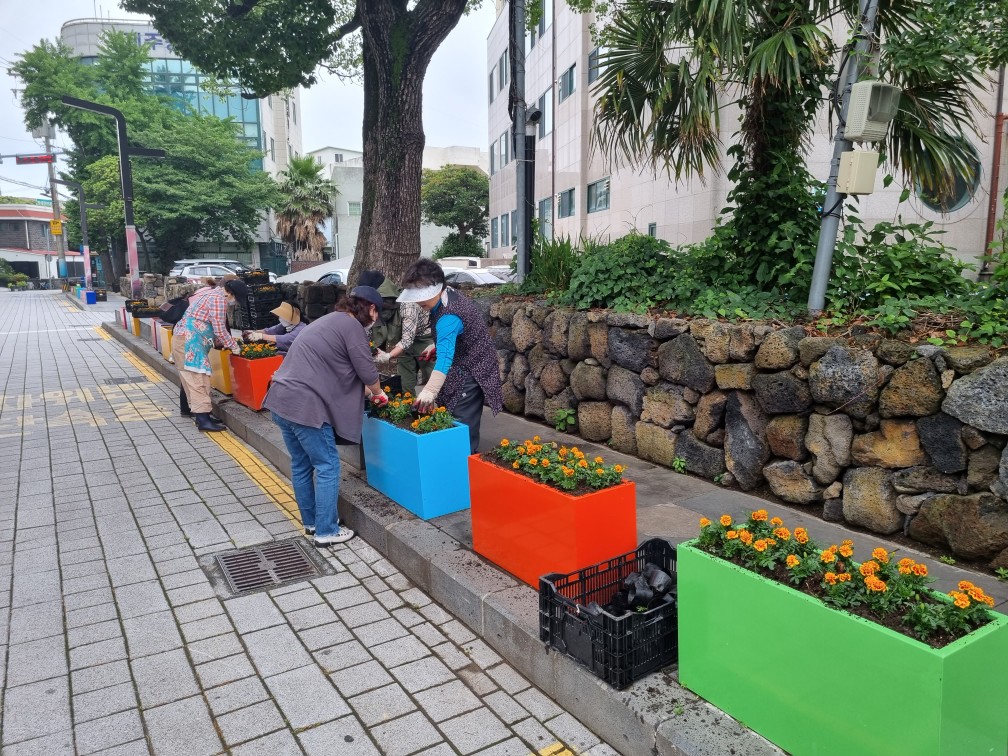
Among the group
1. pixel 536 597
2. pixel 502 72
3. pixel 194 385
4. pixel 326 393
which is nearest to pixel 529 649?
pixel 536 597

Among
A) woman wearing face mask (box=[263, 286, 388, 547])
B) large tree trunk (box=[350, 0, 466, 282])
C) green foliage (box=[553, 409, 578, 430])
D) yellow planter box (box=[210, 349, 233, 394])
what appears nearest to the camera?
woman wearing face mask (box=[263, 286, 388, 547])

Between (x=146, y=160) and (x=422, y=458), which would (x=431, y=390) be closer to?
(x=422, y=458)

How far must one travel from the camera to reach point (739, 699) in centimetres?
260

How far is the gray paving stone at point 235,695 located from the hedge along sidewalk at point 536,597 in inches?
42.0

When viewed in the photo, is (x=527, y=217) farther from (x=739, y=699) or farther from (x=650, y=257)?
(x=739, y=699)

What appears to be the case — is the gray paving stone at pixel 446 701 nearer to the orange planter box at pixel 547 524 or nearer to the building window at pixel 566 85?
the orange planter box at pixel 547 524

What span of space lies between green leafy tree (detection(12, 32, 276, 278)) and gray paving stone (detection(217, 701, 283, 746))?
124ft

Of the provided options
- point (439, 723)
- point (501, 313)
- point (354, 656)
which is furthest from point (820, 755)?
point (501, 313)

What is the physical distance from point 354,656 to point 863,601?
2.32 metres

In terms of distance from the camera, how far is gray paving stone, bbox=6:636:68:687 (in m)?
3.39

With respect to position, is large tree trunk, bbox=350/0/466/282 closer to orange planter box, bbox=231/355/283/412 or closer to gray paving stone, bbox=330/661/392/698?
orange planter box, bbox=231/355/283/412

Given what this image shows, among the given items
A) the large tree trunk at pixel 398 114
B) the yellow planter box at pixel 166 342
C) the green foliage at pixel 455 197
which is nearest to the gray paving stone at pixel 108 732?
the large tree trunk at pixel 398 114

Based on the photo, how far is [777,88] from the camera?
5.70 m

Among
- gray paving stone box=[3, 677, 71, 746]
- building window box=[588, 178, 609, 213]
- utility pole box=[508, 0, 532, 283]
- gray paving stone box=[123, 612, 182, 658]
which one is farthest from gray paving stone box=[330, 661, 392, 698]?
building window box=[588, 178, 609, 213]
